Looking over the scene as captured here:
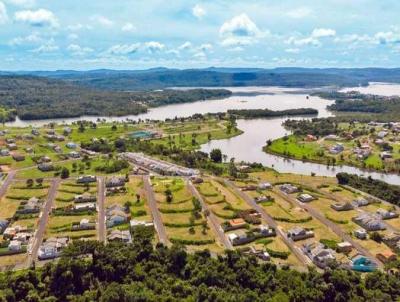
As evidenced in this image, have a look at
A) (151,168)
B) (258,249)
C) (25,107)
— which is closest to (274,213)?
(258,249)

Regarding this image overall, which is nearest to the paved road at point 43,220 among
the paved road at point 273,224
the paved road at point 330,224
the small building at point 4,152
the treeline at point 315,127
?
the small building at point 4,152

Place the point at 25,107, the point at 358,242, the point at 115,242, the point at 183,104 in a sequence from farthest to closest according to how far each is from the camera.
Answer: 1. the point at 183,104
2. the point at 25,107
3. the point at 358,242
4. the point at 115,242

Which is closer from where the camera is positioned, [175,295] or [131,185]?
[175,295]

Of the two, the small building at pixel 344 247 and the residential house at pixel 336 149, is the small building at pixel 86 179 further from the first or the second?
the residential house at pixel 336 149

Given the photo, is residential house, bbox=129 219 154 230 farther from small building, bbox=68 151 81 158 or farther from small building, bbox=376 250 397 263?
small building, bbox=68 151 81 158

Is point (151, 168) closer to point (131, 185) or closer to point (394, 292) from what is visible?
point (131, 185)

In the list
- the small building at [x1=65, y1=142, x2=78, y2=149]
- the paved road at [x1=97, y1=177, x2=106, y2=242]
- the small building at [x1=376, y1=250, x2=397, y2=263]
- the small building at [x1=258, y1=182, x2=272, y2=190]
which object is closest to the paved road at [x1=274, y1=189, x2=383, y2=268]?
the small building at [x1=376, y1=250, x2=397, y2=263]

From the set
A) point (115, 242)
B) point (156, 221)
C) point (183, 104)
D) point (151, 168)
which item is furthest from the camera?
point (183, 104)

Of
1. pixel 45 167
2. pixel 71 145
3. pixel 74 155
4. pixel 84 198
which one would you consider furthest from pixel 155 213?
pixel 71 145

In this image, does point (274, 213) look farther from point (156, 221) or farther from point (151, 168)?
point (151, 168)
